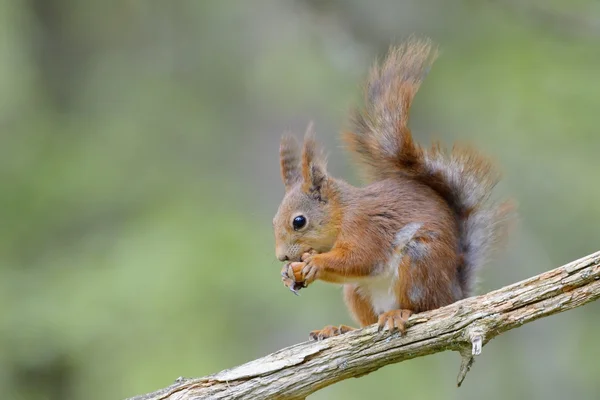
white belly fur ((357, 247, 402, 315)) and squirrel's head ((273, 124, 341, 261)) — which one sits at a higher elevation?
squirrel's head ((273, 124, 341, 261))

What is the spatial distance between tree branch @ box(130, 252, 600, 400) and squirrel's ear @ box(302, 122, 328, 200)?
663mm

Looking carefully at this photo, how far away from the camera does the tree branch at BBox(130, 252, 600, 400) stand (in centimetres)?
229

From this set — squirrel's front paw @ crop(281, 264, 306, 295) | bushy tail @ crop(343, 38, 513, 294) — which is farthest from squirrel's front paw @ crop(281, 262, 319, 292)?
bushy tail @ crop(343, 38, 513, 294)

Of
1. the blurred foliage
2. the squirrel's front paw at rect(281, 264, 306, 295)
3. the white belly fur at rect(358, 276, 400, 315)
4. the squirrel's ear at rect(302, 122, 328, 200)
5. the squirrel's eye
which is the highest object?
the blurred foliage

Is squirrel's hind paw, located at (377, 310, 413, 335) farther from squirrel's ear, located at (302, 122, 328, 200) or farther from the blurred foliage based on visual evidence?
the blurred foliage

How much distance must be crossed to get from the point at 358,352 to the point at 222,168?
16.1 feet

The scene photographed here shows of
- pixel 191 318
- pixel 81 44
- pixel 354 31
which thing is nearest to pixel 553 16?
pixel 354 31

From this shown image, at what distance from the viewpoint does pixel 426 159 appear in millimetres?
2887

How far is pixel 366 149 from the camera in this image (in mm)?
3051

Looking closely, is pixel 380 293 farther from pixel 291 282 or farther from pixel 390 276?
pixel 291 282

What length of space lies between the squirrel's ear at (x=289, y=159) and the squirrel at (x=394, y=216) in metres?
0.09

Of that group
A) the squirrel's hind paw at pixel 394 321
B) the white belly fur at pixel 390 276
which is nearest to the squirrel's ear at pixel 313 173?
the white belly fur at pixel 390 276

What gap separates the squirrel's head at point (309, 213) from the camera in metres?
2.90

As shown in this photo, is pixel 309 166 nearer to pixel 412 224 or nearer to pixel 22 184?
pixel 412 224
